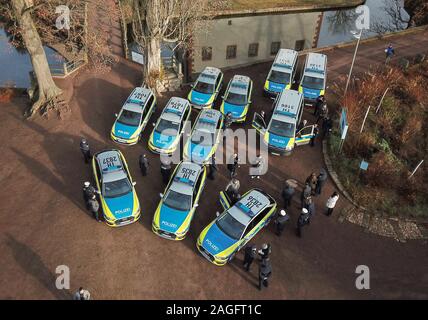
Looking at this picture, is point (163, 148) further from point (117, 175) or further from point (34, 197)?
point (34, 197)

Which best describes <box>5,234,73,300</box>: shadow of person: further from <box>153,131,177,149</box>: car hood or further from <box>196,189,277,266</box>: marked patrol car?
<box>153,131,177,149</box>: car hood

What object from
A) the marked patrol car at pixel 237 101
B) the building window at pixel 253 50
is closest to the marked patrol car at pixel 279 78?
the marked patrol car at pixel 237 101

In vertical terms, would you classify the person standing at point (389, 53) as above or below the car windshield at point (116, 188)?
above

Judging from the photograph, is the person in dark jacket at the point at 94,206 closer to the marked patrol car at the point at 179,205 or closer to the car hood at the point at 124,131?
the marked patrol car at the point at 179,205

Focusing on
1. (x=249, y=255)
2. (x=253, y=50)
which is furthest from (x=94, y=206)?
(x=253, y=50)

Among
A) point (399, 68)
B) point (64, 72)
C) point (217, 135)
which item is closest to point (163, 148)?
point (217, 135)
